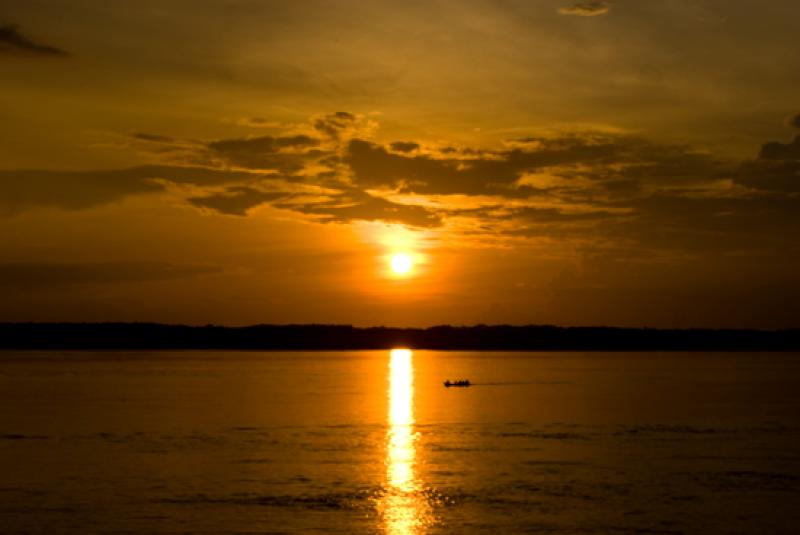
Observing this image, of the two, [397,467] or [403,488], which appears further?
[397,467]

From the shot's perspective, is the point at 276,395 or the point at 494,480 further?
the point at 276,395

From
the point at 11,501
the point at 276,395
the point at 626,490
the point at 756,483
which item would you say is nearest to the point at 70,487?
the point at 11,501

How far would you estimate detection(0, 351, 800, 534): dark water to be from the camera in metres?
40.7


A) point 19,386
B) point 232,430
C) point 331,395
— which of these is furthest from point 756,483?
point 19,386

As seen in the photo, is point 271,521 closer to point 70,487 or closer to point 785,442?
point 70,487

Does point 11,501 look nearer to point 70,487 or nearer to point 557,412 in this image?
point 70,487

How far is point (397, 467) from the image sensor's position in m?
55.6

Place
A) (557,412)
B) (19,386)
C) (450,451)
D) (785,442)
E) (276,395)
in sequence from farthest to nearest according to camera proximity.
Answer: (19,386) < (276,395) < (557,412) < (785,442) < (450,451)

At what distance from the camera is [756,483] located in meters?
49.8

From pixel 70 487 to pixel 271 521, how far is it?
45.4 ft

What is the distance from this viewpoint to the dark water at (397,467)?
4072cm

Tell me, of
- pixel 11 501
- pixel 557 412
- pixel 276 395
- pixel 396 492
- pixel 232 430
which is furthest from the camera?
pixel 276 395

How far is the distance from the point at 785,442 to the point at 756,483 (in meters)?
20.2

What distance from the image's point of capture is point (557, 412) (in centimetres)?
9569
